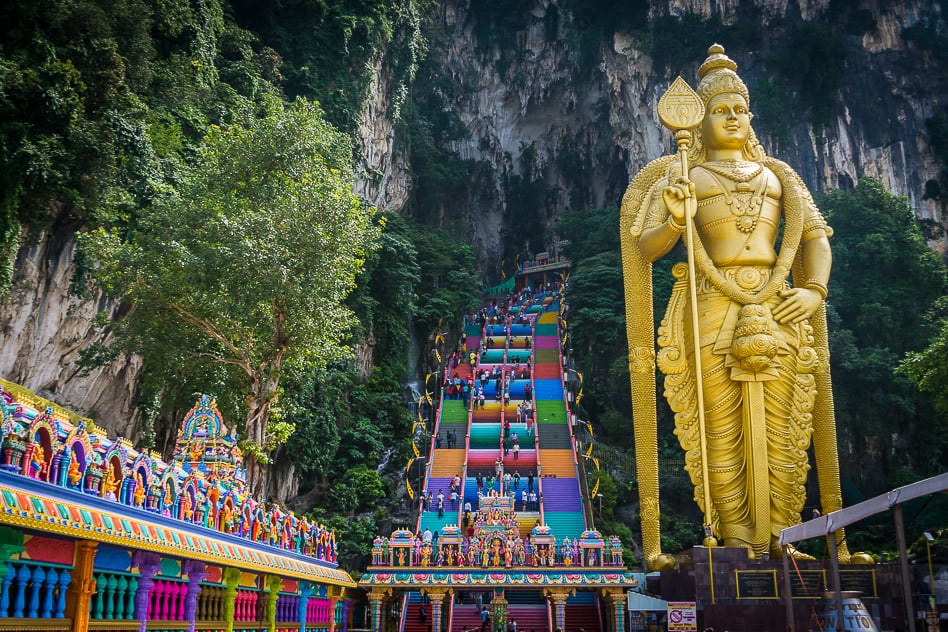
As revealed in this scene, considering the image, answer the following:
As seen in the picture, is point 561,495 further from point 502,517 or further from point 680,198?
point 680,198

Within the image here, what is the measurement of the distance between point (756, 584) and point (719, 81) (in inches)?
275

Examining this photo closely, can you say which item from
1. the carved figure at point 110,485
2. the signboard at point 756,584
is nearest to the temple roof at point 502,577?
the signboard at point 756,584

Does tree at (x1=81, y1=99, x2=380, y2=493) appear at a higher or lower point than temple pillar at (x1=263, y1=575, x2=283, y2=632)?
higher

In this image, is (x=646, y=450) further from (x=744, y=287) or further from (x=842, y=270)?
(x=842, y=270)

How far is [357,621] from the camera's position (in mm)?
13883

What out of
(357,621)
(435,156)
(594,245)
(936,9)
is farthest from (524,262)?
(357,621)

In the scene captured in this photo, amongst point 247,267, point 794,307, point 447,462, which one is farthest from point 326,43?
point 794,307

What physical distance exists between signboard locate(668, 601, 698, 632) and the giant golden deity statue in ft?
5.06

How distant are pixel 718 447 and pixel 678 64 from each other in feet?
74.7

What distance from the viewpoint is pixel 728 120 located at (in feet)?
39.2

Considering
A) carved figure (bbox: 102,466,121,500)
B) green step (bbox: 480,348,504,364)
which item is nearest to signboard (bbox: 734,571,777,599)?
carved figure (bbox: 102,466,121,500)

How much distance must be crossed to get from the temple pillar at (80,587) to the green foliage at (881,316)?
758 inches

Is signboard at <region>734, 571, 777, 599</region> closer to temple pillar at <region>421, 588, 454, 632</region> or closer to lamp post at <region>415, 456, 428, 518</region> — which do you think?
temple pillar at <region>421, 588, 454, 632</region>

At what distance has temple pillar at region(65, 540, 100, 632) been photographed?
442 cm
